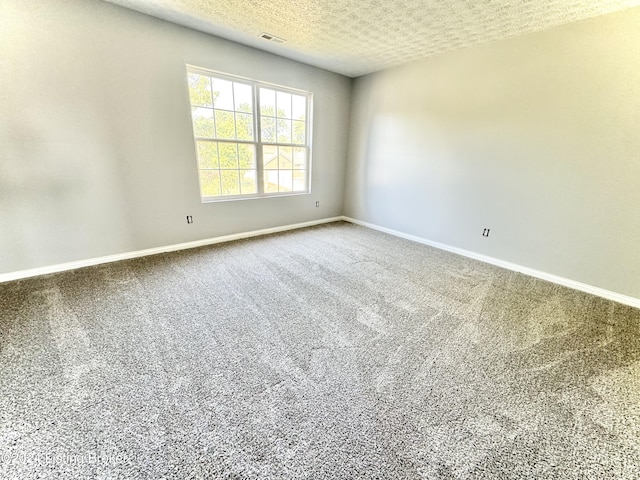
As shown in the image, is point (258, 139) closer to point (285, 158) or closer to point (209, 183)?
point (285, 158)

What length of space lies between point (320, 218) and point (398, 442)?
4.02m

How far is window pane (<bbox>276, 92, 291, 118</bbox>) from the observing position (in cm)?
395

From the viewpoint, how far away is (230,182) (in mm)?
3779

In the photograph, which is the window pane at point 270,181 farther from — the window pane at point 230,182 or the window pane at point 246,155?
the window pane at point 230,182

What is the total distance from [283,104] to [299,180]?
119cm

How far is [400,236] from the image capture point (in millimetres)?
4367

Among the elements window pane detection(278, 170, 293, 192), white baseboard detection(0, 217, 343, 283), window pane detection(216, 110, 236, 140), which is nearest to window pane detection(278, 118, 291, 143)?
window pane detection(278, 170, 293, 192)

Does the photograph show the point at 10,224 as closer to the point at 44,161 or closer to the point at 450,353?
the point at 44,161

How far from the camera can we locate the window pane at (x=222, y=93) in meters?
3.36

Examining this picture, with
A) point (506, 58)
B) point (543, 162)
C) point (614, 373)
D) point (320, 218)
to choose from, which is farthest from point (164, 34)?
point (614, 373)

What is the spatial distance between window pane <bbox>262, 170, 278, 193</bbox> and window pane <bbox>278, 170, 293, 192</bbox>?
10 centimetres

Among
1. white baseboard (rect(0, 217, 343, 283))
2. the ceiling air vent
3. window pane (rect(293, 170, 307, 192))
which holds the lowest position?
white baseboard (rect(0, 217, 343, 283))

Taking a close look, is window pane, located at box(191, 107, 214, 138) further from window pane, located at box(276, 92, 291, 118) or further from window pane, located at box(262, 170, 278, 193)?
window pane, located at box(276, 92, 291, 118)

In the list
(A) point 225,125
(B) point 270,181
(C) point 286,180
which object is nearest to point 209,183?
(A) point 225,125
